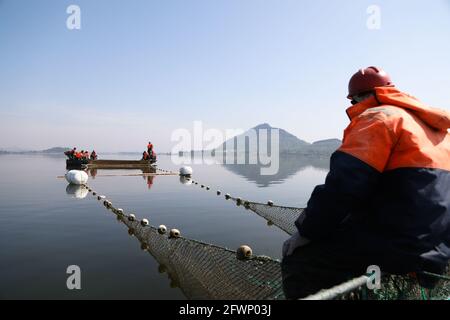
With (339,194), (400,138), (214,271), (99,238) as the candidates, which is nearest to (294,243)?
(339,194)

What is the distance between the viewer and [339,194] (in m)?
2.71

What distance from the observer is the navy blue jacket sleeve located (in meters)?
2.64

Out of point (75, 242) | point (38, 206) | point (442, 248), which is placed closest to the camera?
point (442, 248)

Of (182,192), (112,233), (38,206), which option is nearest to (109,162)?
(182,192)

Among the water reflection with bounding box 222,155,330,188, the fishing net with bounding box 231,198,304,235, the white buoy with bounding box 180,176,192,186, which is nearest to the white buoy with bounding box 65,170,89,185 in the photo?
the white buoy with bounding box 180,176,192,186

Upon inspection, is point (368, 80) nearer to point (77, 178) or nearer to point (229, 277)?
point (229, 277)

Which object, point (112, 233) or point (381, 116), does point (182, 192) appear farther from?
point (381, 116)

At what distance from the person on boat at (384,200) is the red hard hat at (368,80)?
16cm

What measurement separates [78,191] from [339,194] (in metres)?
22.9

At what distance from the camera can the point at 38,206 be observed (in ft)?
55.7

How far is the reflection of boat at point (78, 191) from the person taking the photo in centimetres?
2042
